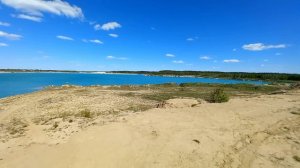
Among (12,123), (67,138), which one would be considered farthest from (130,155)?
(12,123)

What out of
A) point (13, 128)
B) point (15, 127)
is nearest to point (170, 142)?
point (13, 128)

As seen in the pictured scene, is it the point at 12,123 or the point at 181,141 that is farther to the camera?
the point at 12,123

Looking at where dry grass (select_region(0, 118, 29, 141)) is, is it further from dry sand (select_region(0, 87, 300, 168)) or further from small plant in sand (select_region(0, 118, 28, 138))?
dry sand (select_region(0, 87, 300, 168))

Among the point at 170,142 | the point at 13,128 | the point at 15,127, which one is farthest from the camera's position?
the point at 15,127

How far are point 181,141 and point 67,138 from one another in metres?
6.34

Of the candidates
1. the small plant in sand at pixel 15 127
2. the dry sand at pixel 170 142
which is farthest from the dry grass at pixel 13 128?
the dry sand at pixel 170 142

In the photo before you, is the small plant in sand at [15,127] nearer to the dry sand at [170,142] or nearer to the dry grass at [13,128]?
the dry grass at [13,128]

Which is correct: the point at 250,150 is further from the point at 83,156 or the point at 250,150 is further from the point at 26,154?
the point at 26,154

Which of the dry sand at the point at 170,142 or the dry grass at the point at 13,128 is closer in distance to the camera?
the dry sand at the point at 170,142

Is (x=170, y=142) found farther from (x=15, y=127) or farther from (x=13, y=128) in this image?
(x=15, y=127)

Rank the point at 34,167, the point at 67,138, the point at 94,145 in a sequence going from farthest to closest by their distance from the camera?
the point at 67,138, the point at 94,145, the point at 34,167

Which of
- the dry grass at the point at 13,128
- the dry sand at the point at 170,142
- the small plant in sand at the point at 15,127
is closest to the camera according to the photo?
the dry sand at the point at 170,142

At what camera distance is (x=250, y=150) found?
1066 centimetres

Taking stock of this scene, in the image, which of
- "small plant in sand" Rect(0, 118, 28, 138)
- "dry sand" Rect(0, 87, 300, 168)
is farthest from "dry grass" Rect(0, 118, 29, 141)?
"dry sand" Rect(0, 87, 300, 168)
